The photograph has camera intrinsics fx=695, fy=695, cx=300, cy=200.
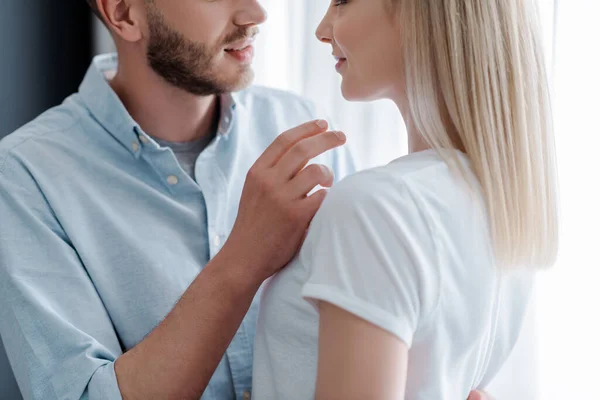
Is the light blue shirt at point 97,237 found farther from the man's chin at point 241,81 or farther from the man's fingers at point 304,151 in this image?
the man's fingers at point 304,151

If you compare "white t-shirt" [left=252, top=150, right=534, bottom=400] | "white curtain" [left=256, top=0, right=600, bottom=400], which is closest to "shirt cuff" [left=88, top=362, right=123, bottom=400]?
"white t-shirt" [left=252, top=150, right=534, bottom=400]

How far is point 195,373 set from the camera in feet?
3.58

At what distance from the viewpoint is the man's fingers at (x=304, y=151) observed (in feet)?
3.34

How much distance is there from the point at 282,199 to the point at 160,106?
521 millimetres

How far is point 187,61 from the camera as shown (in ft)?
4.62

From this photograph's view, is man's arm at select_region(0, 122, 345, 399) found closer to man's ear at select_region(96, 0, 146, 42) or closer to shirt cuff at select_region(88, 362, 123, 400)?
shirt cuff at select_region(88, 362, 123, 400)

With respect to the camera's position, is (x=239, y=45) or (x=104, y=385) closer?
(x=104, y=385)

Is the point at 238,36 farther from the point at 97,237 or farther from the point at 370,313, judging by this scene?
the point at 370,313

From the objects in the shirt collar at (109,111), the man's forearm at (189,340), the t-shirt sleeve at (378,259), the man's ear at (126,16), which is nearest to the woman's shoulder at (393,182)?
the t-shirt sleeve at (378,259)

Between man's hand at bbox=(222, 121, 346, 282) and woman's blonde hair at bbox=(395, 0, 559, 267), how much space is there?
18cm

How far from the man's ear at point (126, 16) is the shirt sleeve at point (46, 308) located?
39 cm

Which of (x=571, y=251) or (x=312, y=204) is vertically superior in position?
(x=312, y=204)

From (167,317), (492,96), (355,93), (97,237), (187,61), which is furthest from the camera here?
(187,61)

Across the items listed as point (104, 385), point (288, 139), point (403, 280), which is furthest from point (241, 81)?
point (403, 280)
